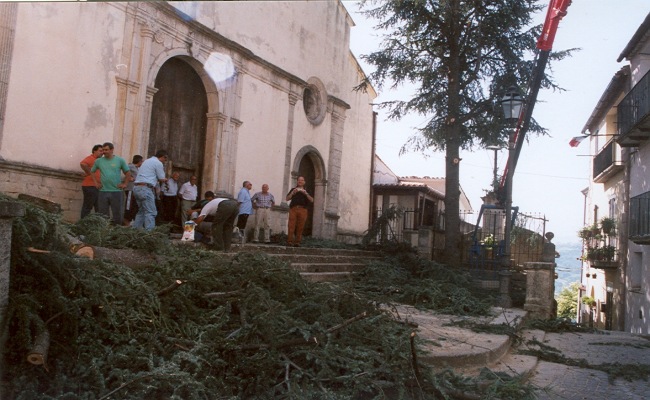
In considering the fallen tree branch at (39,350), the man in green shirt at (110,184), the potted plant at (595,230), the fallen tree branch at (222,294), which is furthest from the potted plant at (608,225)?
the fallen tree branch at (39,350)

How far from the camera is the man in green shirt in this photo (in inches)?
332

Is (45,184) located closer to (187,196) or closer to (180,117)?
(187,196)

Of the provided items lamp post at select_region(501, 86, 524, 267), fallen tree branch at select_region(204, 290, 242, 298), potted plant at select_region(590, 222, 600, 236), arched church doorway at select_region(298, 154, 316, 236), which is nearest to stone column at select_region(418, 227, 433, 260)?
lamp post at select_region(501, 86, 524, 267)

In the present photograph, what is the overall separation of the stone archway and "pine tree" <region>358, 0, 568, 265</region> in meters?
3.16

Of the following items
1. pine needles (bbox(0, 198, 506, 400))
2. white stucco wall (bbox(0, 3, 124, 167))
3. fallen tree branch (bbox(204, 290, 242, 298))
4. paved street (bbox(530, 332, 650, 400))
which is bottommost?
paved street (bbox(530, 332, 650, 400))

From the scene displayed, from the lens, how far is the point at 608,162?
1858 centimetres

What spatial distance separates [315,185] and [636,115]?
29.7ft

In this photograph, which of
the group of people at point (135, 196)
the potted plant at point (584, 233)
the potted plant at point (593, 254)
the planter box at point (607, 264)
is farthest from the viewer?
the potted plant at point (584, 233)

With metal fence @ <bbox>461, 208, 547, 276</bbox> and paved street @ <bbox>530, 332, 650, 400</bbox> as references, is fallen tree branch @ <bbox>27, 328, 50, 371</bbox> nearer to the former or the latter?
paved street @ <bbox>530, 332, 650, 400</bbox>

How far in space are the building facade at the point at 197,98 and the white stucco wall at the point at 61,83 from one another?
2cm

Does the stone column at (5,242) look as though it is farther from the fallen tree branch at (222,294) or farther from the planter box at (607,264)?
the planter box at (607,264)

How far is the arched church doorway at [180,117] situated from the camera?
39.0ft

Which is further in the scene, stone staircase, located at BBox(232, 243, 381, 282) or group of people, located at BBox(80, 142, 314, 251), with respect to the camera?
stone staircase, located at BBox(232, 243, 381, 282)

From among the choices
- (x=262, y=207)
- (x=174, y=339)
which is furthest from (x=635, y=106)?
(x=174, y=339)
